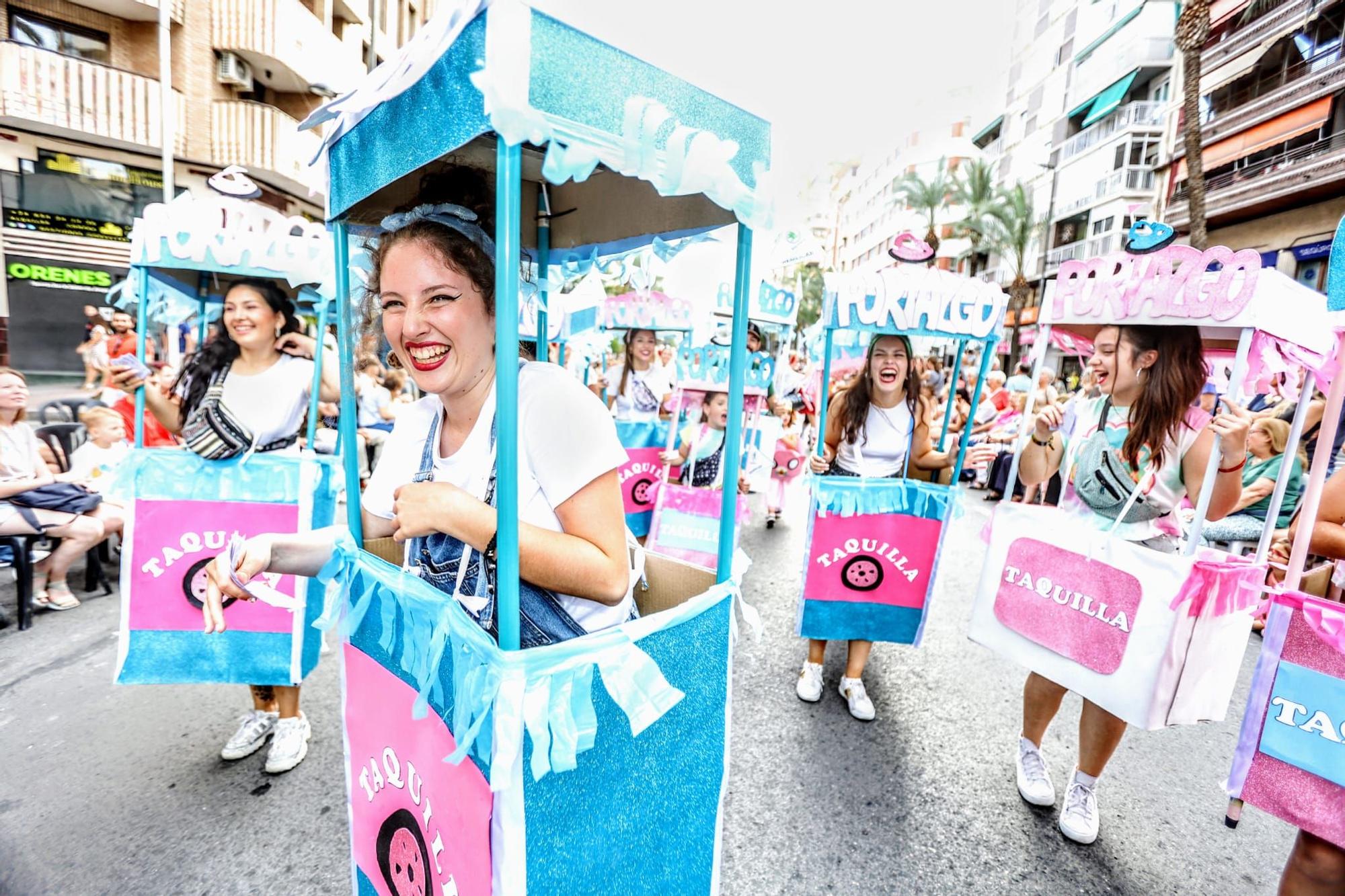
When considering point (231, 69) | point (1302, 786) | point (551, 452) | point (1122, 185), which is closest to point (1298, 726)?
point (1302, 786)

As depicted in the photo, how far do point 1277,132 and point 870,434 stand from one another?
1982 cm

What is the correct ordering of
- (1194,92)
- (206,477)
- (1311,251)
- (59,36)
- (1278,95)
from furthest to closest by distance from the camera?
(1278,95) → (1311,251) → (1194,92) → (59,36) → (206,477)

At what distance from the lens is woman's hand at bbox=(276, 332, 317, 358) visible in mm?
2600

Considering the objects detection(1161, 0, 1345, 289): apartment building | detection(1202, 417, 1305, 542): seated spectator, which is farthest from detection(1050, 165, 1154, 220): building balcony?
detection(1202, 417, 1305, 542): seated spectator

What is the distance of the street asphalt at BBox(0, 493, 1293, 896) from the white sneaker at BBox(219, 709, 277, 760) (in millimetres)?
44

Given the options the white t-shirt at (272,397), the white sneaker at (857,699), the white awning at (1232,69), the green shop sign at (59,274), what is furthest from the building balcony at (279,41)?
the white awning at (1232,69)

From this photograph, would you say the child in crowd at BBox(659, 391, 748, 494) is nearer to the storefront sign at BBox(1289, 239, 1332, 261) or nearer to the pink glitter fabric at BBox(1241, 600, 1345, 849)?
the pink glitter fabric at BBox(1241, 600, 1345, 849)

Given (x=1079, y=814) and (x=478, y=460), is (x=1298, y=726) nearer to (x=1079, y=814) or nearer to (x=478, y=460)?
(x=1079, y=814)

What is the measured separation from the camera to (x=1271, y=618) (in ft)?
5.69

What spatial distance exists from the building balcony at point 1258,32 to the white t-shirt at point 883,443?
17137 mm

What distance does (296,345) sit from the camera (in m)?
2.62

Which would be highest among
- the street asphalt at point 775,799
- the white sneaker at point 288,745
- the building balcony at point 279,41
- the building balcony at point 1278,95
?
the building balcony at point 1278,95

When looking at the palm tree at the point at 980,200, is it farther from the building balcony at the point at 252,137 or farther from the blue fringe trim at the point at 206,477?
the blue fringe trim at the point at 206,477

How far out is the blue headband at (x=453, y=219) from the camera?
4.03ft
